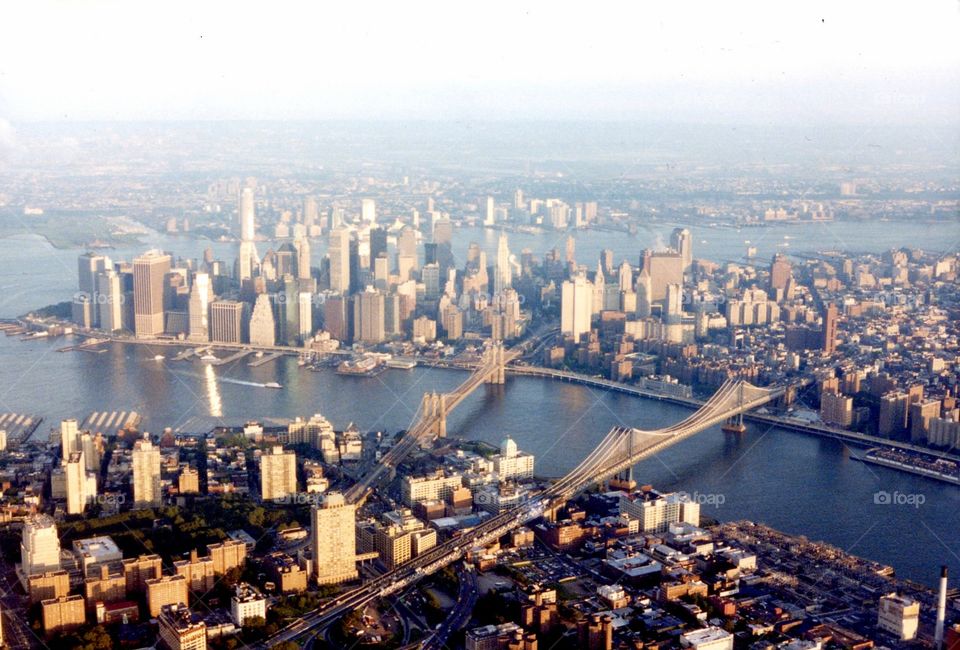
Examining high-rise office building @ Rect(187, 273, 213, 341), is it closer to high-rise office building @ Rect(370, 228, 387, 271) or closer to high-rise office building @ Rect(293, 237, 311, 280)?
high-rise office building @ Rect(293, 237, 311, 280)

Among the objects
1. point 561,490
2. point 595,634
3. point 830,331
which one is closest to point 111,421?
point 561,490

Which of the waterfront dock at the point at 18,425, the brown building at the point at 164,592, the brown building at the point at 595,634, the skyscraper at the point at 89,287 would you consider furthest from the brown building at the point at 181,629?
the skyscraper at the point at 89,287

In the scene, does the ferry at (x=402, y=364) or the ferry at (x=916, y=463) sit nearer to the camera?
the ferry at (x=916, y=463)

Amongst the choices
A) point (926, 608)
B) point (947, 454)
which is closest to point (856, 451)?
point (947, 454)

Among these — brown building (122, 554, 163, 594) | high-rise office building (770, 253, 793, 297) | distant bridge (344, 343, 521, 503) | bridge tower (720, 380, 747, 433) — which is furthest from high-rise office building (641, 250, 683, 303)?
brown building (122, 554, 163, 594)

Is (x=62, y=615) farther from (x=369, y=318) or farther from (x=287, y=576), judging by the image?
(x=369, y=318)

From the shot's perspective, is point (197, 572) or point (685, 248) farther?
point (685, 248)

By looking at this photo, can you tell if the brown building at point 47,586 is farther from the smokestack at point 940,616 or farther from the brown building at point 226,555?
the smokestack at point 940,616
